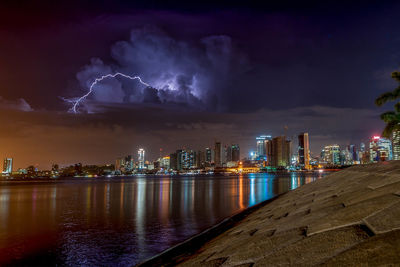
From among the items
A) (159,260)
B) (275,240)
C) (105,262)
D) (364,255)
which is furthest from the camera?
(105,262)

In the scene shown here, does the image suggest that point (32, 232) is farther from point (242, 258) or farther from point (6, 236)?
point (242, 258)

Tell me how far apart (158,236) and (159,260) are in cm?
667

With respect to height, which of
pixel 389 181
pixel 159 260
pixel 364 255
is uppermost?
pixel 389 181

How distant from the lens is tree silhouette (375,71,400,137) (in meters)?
17.9

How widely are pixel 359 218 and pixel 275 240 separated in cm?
135

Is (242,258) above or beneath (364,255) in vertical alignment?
beneath

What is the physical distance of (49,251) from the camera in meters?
14.8

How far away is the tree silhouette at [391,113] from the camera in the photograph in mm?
17891

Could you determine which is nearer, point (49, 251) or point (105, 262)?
point (105, 262)

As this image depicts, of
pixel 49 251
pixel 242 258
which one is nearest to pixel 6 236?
pixel 49 251

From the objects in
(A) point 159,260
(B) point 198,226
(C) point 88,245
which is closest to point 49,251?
(C) point 88,245

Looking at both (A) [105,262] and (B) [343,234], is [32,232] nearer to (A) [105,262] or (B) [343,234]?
(A) [105,262]

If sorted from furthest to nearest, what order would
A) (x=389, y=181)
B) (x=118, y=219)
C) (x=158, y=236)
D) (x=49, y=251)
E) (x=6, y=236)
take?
(x=118, y=219)
(x=6, y=236)
(x=158, y=236)
(x=49, y=251)
(x=389, y=181)

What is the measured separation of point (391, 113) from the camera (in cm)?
1817
